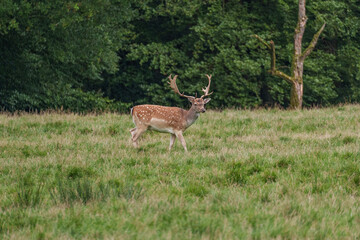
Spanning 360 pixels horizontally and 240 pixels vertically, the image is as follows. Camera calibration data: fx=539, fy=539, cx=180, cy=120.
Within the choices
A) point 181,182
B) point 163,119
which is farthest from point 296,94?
point 181,182

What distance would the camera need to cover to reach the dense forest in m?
21.5

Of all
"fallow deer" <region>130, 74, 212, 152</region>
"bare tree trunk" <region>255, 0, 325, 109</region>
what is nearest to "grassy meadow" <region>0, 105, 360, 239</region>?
"fallow deer" <region>130, 74, 212, 152</region>

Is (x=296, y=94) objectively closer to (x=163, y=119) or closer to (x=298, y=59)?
(x=298, y=59)

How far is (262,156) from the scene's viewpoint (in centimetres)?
873

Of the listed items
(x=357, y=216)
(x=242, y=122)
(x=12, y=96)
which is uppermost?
(x=357, y=216)

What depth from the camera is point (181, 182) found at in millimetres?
7043

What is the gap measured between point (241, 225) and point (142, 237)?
96 cm

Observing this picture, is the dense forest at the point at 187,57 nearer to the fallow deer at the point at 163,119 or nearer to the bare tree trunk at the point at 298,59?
the bare tree trunk at the point at 298,59

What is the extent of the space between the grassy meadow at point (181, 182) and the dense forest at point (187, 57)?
28.3 ft

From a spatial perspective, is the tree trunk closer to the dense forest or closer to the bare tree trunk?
the bare tree trunk

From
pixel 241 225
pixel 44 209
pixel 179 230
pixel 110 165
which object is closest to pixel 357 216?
pixel 241 225

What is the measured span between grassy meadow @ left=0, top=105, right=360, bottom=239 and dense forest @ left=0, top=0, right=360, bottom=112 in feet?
28.3

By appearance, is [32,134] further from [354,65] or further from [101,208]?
[354,65]

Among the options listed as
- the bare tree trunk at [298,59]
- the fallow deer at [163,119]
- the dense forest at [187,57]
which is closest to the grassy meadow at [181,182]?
the fallow deer at [163,119]
